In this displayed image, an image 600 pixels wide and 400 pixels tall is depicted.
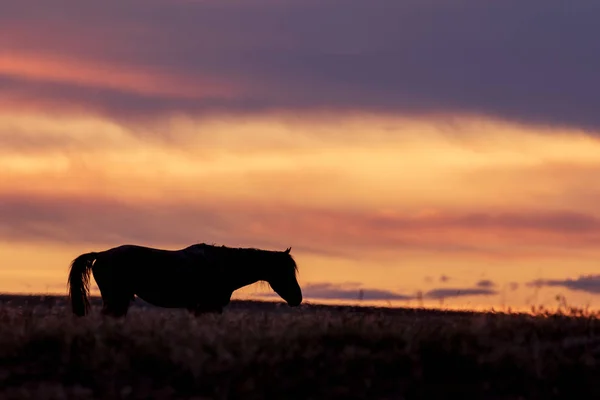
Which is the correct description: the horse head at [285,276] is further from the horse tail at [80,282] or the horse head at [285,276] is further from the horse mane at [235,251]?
the horse tail at [80,282]

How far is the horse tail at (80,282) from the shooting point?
19.1 meters

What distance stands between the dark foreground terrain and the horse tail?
6.13m

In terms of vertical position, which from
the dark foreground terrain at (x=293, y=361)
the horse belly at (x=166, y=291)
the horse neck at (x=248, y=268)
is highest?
the horse neck at (x=248, y=268)

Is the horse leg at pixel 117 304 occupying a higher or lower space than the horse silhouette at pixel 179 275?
lower

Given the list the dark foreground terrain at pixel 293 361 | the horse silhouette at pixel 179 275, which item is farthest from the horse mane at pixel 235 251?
the dark foreground terrain at pixel 293 361

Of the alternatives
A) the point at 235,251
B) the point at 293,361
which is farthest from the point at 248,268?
the point at 293,361

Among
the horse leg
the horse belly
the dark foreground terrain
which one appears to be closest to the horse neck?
the horse belly

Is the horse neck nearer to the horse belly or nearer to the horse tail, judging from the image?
the horse belly

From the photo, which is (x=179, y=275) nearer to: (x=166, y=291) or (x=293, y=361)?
(x=166, y=291)

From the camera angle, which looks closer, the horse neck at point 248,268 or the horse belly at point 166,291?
the horse belly at point 166,291

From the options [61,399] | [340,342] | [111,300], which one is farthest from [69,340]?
[111,300]

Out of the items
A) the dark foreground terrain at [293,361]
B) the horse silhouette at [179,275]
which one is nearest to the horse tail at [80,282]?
the horse silhouette at [179,275]

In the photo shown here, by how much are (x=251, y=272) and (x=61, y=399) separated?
10389 millimetres

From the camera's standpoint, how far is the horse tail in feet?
62.5
